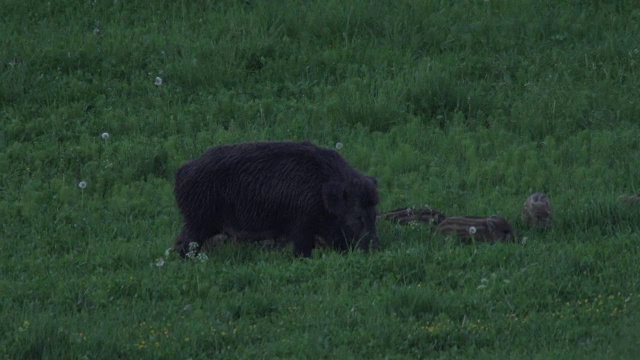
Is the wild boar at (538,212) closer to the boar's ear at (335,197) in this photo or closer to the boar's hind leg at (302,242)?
the boar's ear at (335,197)

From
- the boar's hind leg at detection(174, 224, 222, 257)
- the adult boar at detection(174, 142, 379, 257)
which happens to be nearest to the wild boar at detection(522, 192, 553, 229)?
the adult boar at detection(174, 142, 379, 257)

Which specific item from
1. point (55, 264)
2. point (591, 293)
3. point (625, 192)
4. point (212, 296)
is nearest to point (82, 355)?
point (212, 296)

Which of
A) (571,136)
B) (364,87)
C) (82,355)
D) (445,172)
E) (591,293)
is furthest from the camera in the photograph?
(364,87)

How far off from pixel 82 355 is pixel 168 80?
675 centimetres

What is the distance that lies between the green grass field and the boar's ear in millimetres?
454

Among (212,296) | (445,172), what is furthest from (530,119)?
(212,296)

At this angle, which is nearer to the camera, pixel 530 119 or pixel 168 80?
pixel 530 119

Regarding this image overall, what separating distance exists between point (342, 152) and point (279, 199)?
7.98ft

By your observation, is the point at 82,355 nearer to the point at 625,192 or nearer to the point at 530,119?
the point at 625,192

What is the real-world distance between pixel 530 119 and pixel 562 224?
9.40 feet

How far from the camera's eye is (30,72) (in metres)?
14.4

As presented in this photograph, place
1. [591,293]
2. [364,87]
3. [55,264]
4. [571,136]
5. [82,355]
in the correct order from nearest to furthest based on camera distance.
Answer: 1. [82,355]
2. [591,293]
3. [55,264]
4. [571,136]
5. [364,87]

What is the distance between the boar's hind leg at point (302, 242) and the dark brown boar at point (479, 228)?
1.01 metres

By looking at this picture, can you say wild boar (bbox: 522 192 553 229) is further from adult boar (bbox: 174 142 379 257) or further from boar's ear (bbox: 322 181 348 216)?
boar's ear (bbox: 322 181 348 216)
